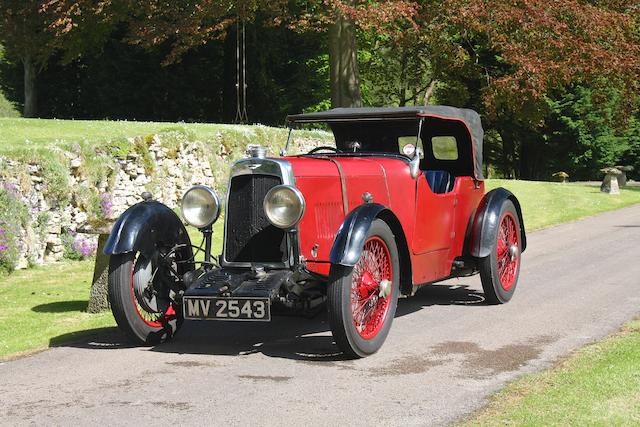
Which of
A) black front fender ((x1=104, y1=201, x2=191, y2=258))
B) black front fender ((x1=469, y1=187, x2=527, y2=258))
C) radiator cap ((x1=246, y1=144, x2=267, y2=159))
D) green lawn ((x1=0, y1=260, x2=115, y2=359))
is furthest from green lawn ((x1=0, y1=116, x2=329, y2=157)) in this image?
black front fender ((x1=469, y1=187, x2=527, y2=258))

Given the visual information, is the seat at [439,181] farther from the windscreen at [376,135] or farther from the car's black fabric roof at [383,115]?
the windscreen at [376,135]

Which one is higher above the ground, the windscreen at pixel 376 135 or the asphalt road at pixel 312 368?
the windscreen at pixel 376 135

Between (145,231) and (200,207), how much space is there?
1.72 feet

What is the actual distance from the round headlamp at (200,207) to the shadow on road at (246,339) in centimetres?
103

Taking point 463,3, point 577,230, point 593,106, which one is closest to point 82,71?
point 463,3

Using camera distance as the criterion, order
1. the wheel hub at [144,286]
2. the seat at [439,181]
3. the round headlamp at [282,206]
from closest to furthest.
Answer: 1. the round headlamp at [282,206]
2. the wheel hub at [144,286]
3. the seat at [439,181]

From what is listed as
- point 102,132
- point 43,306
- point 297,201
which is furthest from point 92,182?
point 297,201

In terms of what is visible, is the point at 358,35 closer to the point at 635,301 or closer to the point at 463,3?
the point at 463,3

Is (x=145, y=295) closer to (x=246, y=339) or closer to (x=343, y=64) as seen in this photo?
(x=246, y=339)

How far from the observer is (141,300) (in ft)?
24.7

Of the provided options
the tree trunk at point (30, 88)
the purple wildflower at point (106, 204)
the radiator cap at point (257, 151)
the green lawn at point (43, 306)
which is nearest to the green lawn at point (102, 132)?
the purple wildflower at point (106, 204)

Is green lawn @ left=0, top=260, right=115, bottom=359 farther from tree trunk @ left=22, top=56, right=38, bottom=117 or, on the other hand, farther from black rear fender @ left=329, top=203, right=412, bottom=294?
tree trunk @ left=22, top=56, right=38, bottom=117

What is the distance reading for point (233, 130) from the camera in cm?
1944

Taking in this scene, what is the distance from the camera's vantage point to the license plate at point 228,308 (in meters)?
6.87
